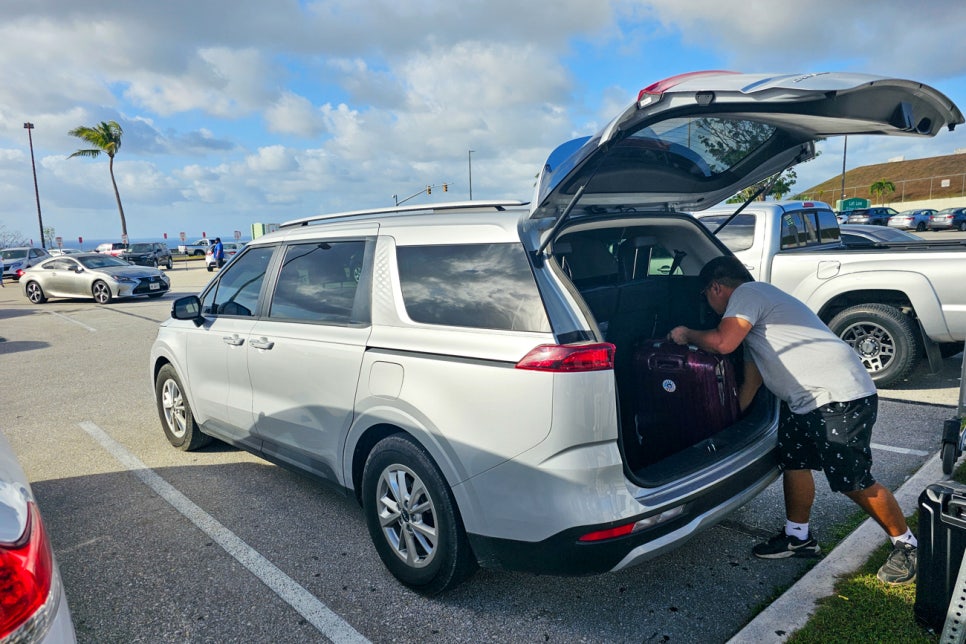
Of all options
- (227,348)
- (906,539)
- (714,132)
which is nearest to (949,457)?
(906,539)

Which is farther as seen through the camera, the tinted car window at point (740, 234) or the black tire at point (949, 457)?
the tinted car window at point (740, 234)

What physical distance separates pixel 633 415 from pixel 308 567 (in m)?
1.85

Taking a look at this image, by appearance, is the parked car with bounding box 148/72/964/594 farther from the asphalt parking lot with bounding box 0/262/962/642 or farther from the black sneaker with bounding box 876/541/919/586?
the black sneaker with bounding box 876/541/919/586

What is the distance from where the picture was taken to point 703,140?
3047mm

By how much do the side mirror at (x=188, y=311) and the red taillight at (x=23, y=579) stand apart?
2.90 meters

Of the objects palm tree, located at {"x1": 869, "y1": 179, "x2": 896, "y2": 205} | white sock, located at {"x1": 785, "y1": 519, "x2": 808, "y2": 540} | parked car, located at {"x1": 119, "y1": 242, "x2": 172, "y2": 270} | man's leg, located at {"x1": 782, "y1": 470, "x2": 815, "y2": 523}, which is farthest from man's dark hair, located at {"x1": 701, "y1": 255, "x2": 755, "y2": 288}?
palm tree, located at {"x1": 869, "y1": 179, "x2": 896, "y2": 205}

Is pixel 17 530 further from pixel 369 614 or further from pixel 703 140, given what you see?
pixel 703 140

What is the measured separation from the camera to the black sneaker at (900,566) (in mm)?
2783

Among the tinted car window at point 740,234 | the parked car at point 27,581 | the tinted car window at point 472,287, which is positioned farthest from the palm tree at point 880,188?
the parked car at point 27,581

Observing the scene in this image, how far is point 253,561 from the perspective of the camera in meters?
3.37

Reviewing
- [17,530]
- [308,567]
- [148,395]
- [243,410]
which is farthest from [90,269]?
[17,530]

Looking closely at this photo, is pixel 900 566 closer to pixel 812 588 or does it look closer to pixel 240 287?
pixel 812 588

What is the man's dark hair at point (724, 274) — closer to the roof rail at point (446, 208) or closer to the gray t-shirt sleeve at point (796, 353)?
the gray t-shirt sleeve at point (796, 353)

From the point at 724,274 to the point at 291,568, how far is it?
2730 mm
